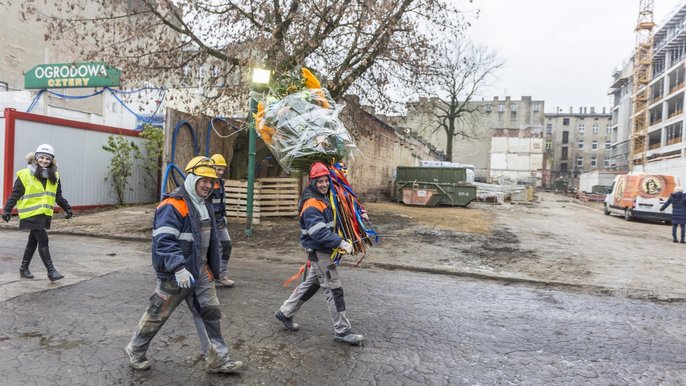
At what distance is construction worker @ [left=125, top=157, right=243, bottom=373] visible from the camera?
10.9 ft

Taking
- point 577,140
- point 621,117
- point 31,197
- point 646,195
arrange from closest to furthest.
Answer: point 31,197
point 646,195
point 621,117
point 577,140

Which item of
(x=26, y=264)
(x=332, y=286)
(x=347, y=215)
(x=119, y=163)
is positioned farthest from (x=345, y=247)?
(x=119, y=163)

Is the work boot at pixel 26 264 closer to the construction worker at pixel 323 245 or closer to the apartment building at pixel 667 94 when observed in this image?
the construction worker at pixel 323 245

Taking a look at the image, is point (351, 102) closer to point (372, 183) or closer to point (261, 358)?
point (372, 183)

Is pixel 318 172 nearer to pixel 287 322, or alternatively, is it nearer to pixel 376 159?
pixel 287 322

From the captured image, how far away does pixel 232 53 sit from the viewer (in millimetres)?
11430

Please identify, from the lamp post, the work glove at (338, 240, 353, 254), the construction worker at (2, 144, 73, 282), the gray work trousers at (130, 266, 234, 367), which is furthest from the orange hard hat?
the lamp post

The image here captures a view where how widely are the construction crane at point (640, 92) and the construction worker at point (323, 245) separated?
64.0m

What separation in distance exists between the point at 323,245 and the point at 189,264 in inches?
47.7

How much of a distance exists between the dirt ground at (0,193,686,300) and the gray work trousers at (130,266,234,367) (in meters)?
4.59

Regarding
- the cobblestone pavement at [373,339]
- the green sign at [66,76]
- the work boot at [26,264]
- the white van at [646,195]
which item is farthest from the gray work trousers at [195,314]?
the white van at [646,195]

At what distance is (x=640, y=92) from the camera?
59.8 meters

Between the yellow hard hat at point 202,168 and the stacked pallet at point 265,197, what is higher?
the yellow hard hat at point 202,168

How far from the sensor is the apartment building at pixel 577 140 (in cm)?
8600
